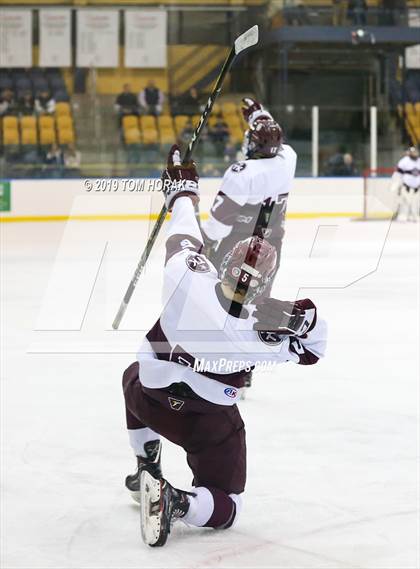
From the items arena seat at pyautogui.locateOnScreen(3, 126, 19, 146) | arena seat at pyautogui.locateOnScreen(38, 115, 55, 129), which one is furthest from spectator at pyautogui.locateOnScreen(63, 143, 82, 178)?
arena seat at pyautogui.locateOnScreen(38, 115, 55, 129)

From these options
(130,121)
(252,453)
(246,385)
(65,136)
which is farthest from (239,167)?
(130,121)

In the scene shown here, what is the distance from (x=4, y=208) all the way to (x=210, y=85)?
4.31m

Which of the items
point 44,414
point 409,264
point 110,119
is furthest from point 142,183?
point 110,119

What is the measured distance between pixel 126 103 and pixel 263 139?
35.0ft

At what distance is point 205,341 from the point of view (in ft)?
8.10

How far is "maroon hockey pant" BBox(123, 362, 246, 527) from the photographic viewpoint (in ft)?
Answer: 8.42

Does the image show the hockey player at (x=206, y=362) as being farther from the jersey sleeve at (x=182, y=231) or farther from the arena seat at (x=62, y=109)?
the arena seat at (x=62, y=109)

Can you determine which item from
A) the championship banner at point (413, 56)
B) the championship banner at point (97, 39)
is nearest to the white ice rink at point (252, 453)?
the championship banner at point (97, 39)

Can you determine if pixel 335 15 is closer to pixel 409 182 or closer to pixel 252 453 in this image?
pixel 409 182

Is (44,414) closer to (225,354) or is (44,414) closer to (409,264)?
(225,354)

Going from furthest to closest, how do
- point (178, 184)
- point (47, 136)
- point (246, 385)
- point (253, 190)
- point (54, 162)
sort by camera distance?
point (47, 136), point (54, 162), point (253, 190), point (246, 385), point (178, 184)

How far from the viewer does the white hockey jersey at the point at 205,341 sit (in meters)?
2.44

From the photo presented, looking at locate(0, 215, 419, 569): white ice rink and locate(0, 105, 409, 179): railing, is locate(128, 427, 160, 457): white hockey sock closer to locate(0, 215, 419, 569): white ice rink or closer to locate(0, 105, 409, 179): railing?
locate(0, 215, 419, 569): white ice rink

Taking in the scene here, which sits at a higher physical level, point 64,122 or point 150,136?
point 64,122
